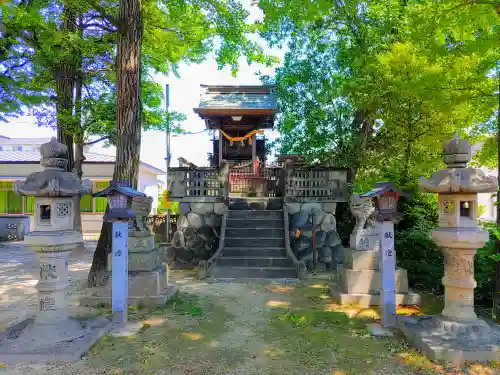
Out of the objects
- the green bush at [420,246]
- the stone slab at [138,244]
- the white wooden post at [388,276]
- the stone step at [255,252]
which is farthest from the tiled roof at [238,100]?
the white wooden post at [388,276]

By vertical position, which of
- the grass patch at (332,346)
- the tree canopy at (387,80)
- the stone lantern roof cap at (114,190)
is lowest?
the grass patch at (332,346)

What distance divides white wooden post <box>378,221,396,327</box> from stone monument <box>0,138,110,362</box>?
4.37 meters

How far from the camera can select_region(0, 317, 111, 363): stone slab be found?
4289 millimetres

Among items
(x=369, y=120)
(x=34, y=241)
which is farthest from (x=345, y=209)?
(x=34, y=241)

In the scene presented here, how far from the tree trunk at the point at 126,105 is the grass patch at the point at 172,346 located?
6.84ft

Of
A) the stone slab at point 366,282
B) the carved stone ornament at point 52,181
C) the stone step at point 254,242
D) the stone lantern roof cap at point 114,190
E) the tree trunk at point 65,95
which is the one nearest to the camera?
the carved stone ornament at point 52,181

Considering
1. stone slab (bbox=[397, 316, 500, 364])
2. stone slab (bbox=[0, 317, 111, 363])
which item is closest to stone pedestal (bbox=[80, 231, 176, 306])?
stone slab (bbox=[0, 317, 111, 363])

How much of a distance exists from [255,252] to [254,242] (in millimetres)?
447

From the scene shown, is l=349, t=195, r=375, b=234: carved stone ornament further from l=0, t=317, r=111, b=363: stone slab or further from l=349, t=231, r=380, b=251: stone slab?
l=0, t=317, r=111, b=363: stone slab

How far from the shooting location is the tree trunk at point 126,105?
772cm

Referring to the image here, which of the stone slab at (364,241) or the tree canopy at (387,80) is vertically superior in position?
the tree canopy at (387,80)

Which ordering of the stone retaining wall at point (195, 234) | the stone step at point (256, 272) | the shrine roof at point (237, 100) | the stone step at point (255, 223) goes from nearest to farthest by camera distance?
1. the stone step at point (256, 272)
2. the stone retaining wall at point (195, 234)
3. the stone step at point (255, 223)
4. the shrine roof at point (237, 100)

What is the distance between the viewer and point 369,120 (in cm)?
1150

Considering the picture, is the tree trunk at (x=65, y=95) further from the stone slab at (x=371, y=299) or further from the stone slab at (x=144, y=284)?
the stone slab at (x=371, y=299)
